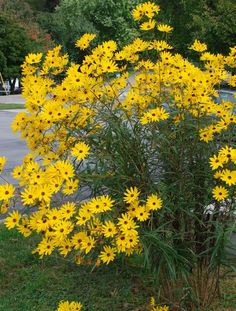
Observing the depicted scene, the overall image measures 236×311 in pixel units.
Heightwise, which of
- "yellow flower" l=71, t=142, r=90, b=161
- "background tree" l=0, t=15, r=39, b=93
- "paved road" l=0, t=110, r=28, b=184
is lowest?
"background tree" l=0, t=15, r=39, b=93

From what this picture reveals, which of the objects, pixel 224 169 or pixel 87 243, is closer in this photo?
pixel 87 243

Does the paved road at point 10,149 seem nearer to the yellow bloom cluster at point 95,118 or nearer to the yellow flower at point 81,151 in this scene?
the yellow bloom cluster at point 95,118

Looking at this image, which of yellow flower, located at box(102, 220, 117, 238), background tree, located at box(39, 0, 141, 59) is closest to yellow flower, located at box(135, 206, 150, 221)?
yellow flower, located at box(102, 220, 117, 238)

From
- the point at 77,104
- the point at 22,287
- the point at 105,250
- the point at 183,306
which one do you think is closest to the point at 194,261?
the point at 183,306

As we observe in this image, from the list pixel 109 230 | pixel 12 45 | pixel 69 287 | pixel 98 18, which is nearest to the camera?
pixel 109 230

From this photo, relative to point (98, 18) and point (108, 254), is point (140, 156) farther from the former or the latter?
point (98, 18)

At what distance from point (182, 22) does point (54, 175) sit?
2957 centimetres

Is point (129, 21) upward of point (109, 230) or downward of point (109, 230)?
downward

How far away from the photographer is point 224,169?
3.06m

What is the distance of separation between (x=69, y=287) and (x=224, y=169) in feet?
5.64

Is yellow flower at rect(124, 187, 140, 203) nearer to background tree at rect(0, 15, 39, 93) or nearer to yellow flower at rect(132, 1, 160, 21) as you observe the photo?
yellow flower at rect(132, 1, 160, 21)

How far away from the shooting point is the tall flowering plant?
115 inches

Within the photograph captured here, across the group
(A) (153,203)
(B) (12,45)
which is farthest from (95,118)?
(B) (12,45)

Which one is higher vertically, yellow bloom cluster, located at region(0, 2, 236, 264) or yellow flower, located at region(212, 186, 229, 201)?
yellow bloom cluster, located at region(0, 2, 236, 264)
